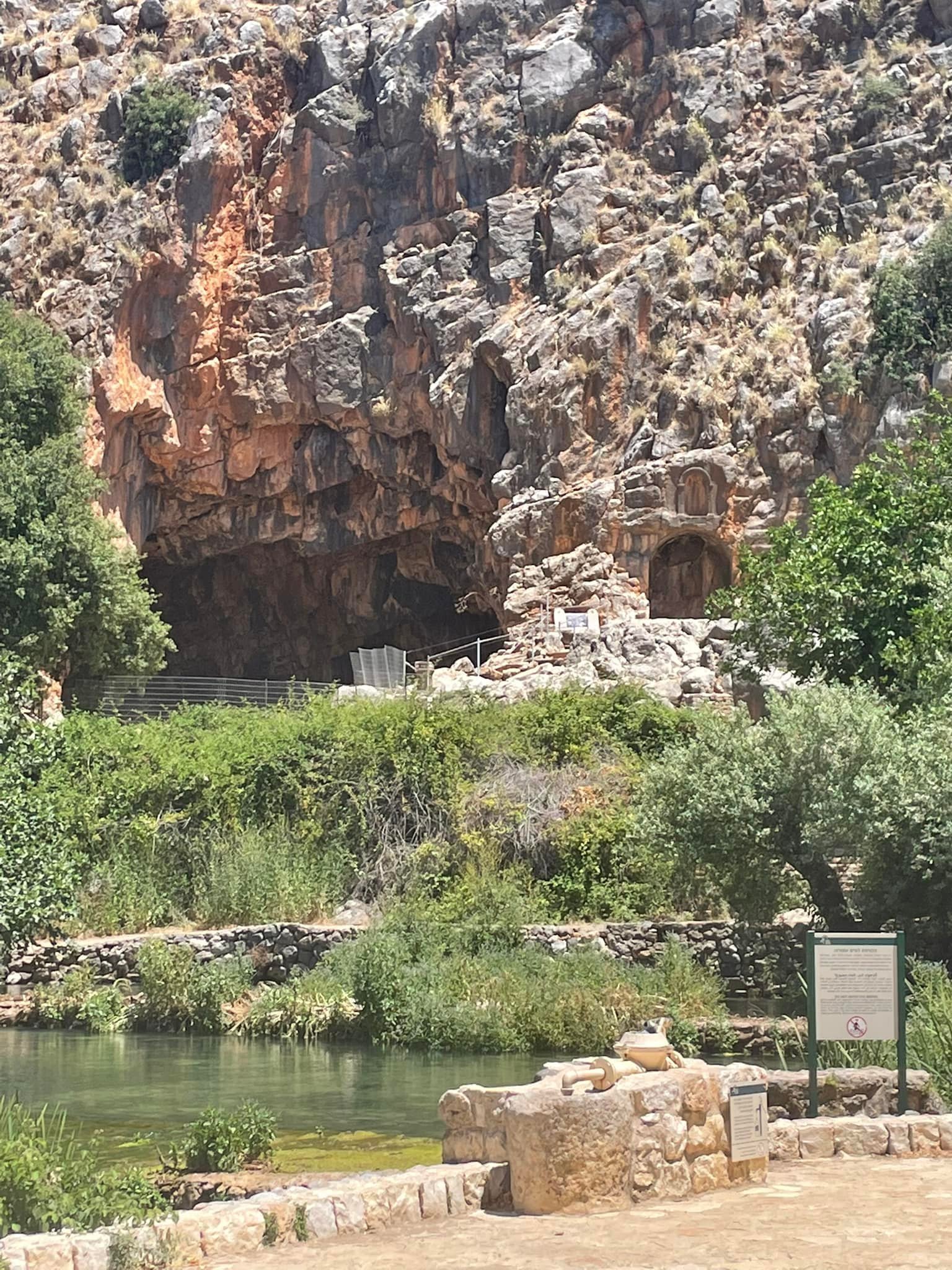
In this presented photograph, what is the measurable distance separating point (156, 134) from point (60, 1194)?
141 ft

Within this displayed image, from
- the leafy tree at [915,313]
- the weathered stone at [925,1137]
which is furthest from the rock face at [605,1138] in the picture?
the leafy tree at [915,313]

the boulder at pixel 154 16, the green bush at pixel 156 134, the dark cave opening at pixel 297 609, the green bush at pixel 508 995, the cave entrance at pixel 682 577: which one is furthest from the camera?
the boulder at pixel 154 16

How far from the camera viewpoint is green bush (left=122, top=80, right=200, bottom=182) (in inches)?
1847

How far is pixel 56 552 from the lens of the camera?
33.8m

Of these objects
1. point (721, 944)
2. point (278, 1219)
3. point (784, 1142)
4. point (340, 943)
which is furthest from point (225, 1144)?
point (721, 944)

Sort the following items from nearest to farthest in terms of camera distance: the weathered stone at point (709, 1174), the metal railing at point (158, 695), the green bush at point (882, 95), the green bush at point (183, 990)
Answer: the weathered stone at point (709, 1174), the green bush at point (183, 990), the metal railing at point (158, 695), the green bush at point (882, 95)

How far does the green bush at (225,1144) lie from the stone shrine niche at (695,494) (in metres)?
29.0

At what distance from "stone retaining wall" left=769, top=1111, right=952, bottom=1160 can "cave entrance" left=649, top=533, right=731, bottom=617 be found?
30962mm

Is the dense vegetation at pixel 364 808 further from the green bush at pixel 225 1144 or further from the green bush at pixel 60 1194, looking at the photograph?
the green bush at pixel 60 1194

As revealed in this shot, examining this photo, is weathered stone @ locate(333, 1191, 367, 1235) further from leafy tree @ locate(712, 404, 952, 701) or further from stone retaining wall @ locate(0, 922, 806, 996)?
leafy tree @ locate(712, 404, 952, 701)

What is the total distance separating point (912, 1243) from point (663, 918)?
1541 cm

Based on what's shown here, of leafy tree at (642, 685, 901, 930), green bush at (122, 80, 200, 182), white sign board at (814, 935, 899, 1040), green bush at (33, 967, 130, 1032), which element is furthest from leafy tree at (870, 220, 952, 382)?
white sign board at (814, 935, 899, 1040)

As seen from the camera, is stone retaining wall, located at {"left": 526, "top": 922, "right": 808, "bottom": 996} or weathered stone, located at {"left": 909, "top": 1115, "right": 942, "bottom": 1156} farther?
stone retaining wall, located at {"left": 526, "top": 922, "right": 808, "bottom": 996}

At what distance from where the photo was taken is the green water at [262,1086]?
1283cm
